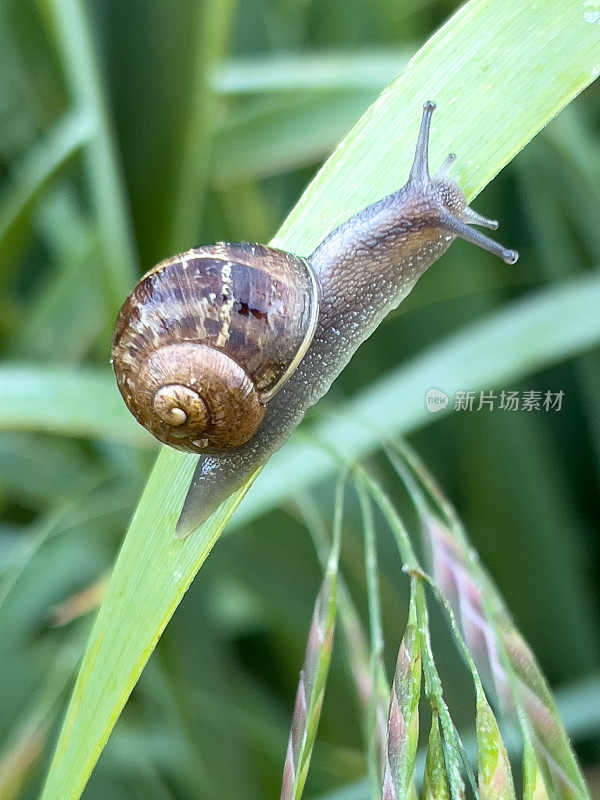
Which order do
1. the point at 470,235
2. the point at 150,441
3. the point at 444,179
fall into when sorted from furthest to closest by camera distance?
1. the point at 150,441
2. the point at 470,235
3. the point at 444,179

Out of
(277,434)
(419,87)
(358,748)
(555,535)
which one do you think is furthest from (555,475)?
(419,87)

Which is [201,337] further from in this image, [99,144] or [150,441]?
[99,144]

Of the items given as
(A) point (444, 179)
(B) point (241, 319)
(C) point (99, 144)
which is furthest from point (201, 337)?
(C) point (99, 144)

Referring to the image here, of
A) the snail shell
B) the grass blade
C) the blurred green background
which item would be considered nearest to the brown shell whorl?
the snail shell

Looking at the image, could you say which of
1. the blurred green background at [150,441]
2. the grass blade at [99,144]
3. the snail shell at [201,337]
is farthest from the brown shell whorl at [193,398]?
the grass blade at [99,144]

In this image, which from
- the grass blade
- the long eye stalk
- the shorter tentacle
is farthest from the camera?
the grass blade

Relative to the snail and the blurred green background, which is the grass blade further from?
the snail

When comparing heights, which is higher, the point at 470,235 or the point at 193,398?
the point at 470,235

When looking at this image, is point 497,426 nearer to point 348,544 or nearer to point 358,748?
point 348,544
